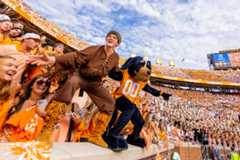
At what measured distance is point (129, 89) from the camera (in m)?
2.68

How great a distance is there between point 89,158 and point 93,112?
1248mm

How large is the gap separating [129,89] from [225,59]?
35.3 m

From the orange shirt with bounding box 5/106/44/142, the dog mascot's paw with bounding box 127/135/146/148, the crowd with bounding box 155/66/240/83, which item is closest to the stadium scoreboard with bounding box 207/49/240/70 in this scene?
the crowd with bounding box 155/66/240/83

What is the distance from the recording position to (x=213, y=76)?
28.8 meters

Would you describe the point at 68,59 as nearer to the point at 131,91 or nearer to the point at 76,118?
the point at 76,118

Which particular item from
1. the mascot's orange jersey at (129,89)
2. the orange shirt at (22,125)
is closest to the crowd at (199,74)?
the mascot's orange jersey at (129,89)

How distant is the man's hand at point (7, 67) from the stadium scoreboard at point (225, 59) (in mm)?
35333

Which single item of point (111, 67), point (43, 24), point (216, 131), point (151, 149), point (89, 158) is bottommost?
point (216, 131)

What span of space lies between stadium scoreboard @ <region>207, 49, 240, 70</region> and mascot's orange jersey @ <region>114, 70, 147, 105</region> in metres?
34.0

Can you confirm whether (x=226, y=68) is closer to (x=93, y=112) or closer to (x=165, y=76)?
(x=165, y=76)

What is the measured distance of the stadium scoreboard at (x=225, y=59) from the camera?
3388 centimetres

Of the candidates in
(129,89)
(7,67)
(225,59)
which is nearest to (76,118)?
(129,89)

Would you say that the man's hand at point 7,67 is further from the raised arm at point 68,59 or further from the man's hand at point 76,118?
the man's hand at point 76,118

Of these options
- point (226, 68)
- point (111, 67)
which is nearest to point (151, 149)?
point (111, 67)
